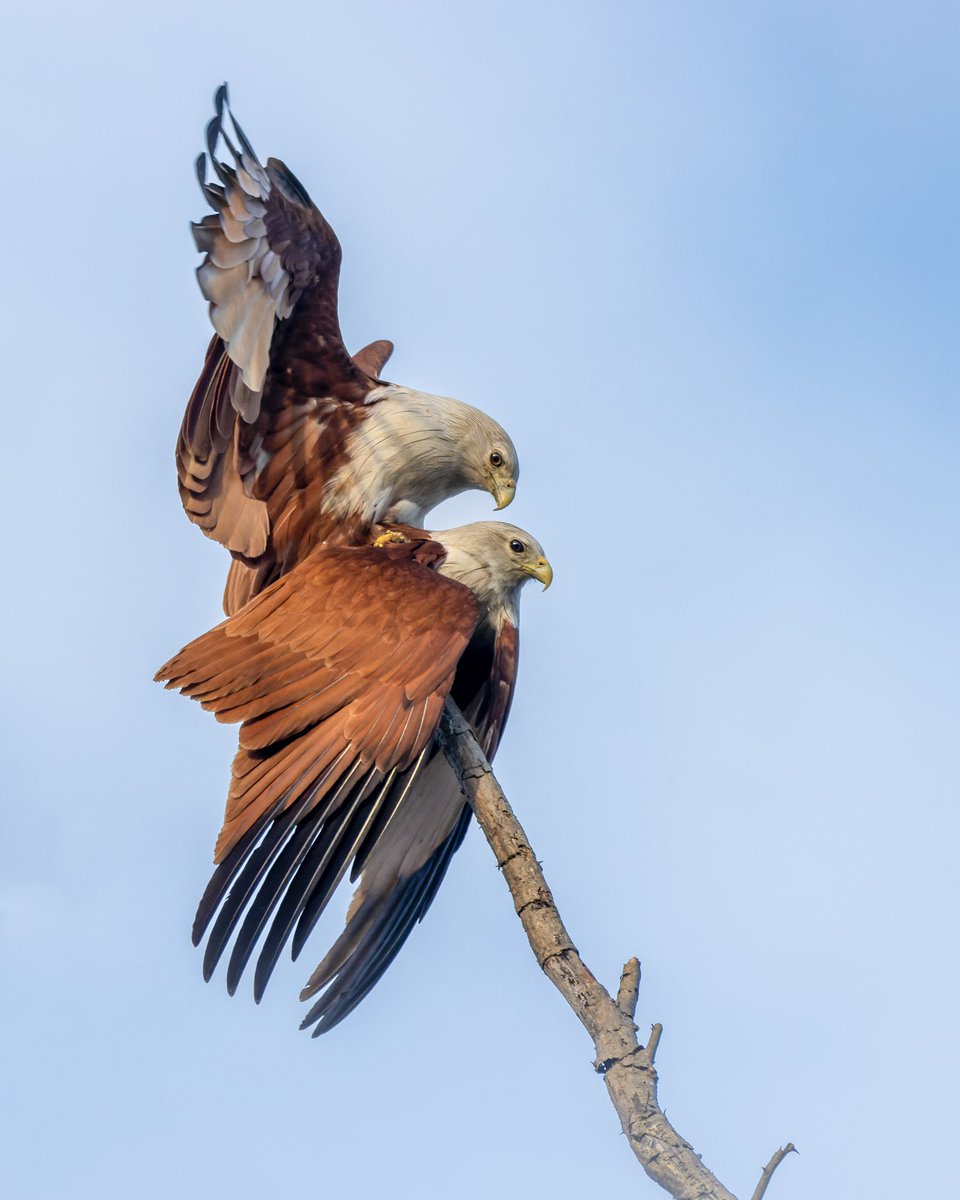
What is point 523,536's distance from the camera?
631 centimetres

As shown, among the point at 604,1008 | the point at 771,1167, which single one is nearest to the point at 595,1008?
the point at 604,1008

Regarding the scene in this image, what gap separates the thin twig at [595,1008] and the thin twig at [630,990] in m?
0.02

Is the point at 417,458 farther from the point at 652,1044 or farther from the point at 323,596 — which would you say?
the point at 652,1044

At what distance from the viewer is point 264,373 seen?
5.80 m

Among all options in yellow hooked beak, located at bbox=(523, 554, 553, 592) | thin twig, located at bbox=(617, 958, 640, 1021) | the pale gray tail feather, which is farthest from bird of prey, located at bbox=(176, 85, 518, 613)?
thin twig, located at bbox=(617, 958, 640, 1021)

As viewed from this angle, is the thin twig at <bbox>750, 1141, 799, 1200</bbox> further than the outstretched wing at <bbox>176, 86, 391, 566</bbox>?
No

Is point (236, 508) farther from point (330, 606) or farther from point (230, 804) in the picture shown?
point (230, 804)

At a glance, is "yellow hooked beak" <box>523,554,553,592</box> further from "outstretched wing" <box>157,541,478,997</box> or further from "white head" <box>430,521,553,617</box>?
"outstretched wing" <box>157,541,478,997</box>

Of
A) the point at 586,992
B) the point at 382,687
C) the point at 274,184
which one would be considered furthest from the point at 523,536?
the point at 586,992

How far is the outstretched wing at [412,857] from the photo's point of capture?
5.71 meters

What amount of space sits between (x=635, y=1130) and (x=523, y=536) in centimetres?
281

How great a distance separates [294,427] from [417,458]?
547 mm

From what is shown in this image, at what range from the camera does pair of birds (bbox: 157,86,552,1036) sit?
4973 mm

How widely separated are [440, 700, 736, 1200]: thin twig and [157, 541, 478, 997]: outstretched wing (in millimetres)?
306
